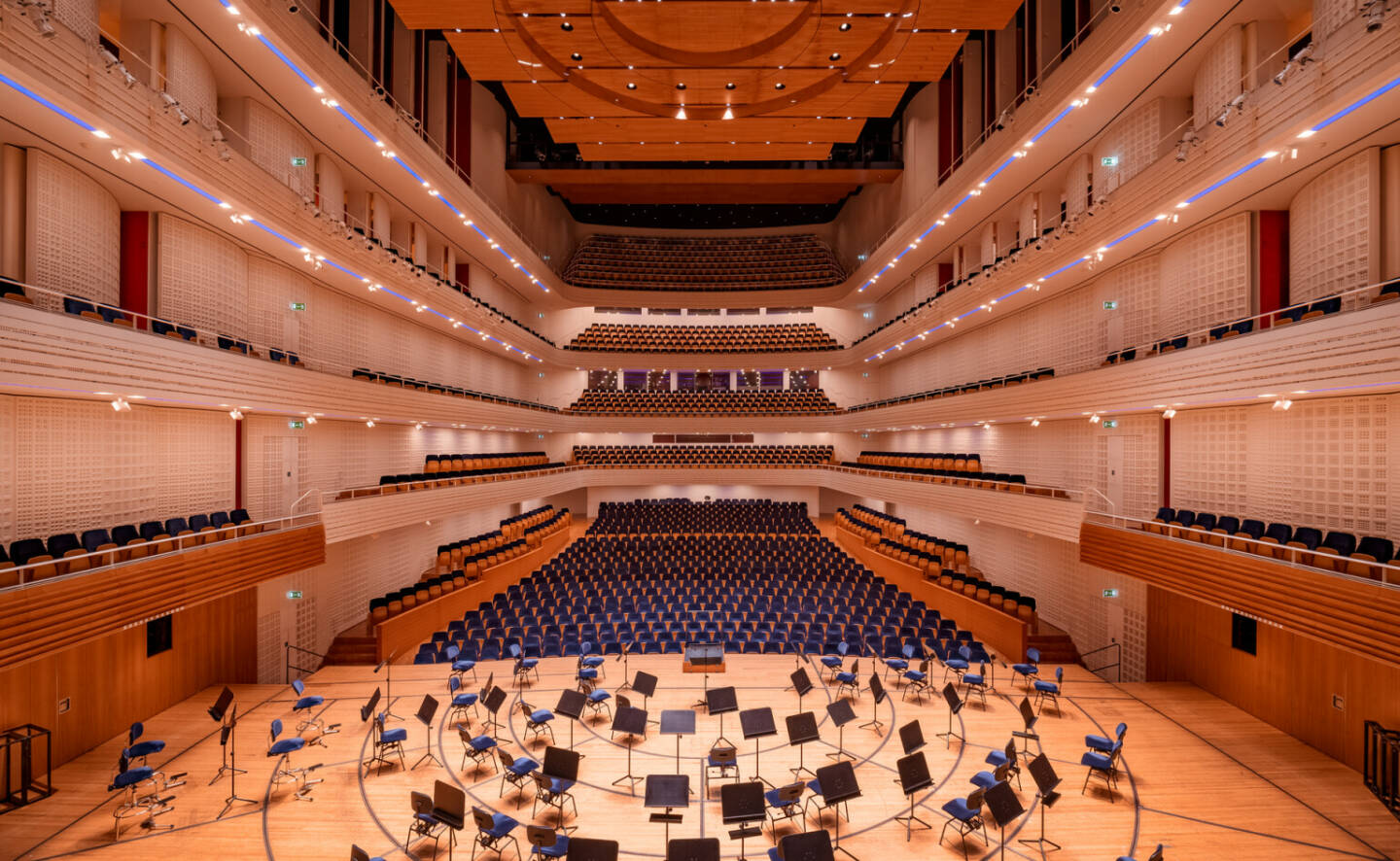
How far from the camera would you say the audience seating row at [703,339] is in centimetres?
2700

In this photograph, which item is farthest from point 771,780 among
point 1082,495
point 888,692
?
point 1082,495

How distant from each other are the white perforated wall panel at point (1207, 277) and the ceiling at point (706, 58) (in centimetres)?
638

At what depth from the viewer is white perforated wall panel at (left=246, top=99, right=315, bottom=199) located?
11406 mm

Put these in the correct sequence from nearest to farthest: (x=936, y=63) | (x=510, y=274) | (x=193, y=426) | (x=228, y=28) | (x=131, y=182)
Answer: (x=131, y=182), (x=228, y=28), (x=193, y=426), (x=936, y=63), (x=510, y=274)

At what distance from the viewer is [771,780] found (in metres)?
7.67

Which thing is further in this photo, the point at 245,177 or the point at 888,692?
the point at 888,692

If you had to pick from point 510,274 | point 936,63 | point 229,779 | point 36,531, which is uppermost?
point 936,63

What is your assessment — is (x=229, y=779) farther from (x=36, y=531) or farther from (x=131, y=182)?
(x=131, y=182)

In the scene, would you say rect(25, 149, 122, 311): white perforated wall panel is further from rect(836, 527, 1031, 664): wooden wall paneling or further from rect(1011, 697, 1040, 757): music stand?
rect(836, 527, 1031, 664): wooden wall paneling

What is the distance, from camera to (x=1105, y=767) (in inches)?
286

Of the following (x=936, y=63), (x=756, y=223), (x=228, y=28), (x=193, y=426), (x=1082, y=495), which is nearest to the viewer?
(x=228, y=28)

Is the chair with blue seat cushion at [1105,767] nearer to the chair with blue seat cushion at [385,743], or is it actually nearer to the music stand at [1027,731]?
the music stand at [1027,731]

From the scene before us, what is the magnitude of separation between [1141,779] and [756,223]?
27.9 metres

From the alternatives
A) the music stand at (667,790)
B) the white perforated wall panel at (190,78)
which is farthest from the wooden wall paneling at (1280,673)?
the white perforated wall panel at (190,78)
